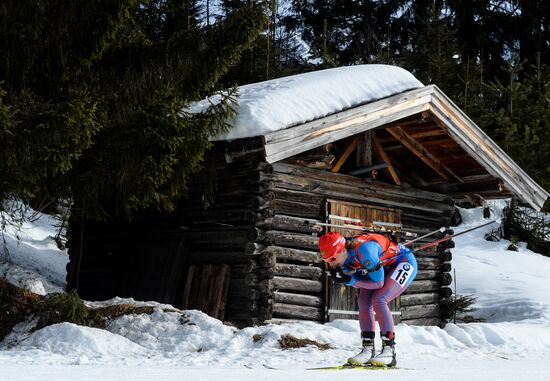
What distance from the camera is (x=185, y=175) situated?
1058 centimetres

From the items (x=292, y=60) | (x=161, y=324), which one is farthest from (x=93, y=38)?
(x=292, y=60)

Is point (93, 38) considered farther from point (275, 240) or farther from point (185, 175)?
point (275, 240)

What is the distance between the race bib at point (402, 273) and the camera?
326 inches

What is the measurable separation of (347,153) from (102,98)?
487 cm

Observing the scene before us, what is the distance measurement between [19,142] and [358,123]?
5399mm

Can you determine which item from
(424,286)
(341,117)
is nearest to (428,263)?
(424,286)

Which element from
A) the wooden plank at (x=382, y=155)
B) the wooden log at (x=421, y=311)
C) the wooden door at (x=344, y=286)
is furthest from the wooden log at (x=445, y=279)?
the wooden plank at (x=382, y=155)

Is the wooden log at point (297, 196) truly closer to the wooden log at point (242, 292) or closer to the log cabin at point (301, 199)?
the log cabin at point (301, 199)

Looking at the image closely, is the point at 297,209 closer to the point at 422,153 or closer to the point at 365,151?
the point at 365,151

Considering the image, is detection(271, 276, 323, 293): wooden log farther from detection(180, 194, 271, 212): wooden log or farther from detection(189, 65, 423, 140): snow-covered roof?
detection(189, 65, 423, 140): snow-covered roof

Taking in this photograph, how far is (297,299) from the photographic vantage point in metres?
12.2

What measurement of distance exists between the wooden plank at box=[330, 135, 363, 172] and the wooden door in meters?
0.63

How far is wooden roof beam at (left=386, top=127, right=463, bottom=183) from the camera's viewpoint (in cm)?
1413

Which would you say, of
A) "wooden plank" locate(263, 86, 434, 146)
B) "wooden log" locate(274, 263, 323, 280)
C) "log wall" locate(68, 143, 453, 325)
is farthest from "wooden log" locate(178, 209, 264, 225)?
"wooden plank" locate(263, 86, 434, 146)
